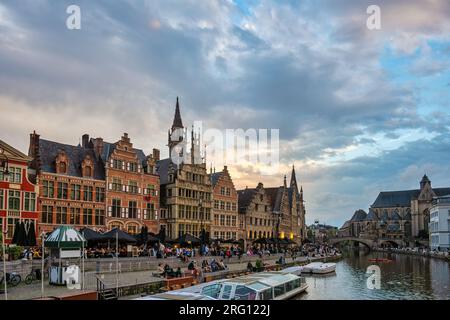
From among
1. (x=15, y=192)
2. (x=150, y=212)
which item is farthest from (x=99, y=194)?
(x=15, y=192)

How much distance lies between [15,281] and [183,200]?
39.5m

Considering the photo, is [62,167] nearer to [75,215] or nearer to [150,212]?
[75,215]

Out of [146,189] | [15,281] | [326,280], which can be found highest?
[146,189]

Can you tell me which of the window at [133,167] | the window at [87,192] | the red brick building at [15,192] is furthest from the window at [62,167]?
the window at [133,167]

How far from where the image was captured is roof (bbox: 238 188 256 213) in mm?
85438

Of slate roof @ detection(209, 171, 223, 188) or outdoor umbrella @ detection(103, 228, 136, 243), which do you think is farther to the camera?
slate roof @ detection(209, 171, 223, 188)

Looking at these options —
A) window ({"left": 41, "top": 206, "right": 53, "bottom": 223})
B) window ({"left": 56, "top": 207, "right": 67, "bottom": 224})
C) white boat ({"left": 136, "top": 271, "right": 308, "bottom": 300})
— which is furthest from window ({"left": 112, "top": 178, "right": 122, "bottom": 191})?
white boat ({"left": 136, "top": 271, "right": 308, "bottom": 300})

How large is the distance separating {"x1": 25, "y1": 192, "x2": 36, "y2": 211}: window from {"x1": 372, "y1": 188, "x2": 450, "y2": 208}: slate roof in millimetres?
152912

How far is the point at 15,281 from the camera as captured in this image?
1097 inches

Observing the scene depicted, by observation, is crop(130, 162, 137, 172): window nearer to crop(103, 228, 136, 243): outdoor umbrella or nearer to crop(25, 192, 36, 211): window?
crop(25, 192, 36, 211): window

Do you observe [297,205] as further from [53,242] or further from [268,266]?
[53,242]

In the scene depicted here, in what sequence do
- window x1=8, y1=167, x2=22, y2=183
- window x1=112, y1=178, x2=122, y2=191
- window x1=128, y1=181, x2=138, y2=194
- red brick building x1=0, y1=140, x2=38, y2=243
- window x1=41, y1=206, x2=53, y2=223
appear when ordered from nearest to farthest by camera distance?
red brick building x1=0, y1=140, x2=38, y2=243 < window x1=8, y1=167, x2=22, y2=183 < window x1=41, y1=206, x2=53, y2=223 < window x1=112, y1=178, x2=122, y2=191 < window x1=128, y1=181, x2=138, y2=194

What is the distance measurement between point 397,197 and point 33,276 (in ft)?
571
